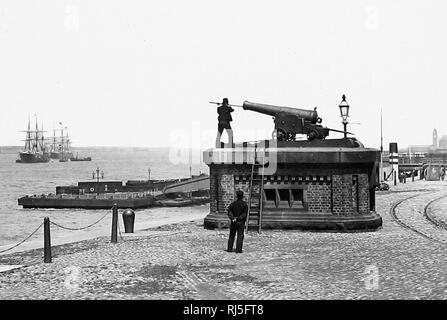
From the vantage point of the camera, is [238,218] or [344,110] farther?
[344,110]

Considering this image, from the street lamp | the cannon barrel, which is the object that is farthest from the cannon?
the street lamp

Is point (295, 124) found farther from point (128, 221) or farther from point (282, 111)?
point (128, 221)

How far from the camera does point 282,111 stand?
20.3 m

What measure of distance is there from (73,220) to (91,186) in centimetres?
2335

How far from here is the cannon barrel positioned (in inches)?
792

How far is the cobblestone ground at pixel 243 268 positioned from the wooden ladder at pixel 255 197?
2.76ft

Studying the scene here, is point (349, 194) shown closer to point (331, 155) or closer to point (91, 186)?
point (331, 155)

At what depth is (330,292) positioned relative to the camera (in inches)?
407

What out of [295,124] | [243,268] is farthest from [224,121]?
[243,268]

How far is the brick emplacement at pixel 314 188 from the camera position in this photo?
731 inches

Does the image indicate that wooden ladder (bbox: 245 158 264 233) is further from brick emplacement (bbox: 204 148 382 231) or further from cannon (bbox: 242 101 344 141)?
cannon (bbox: 242 101 344 141)

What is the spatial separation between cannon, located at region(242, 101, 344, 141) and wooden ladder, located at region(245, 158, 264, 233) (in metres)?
1.53

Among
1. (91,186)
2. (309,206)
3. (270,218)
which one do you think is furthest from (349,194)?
(91,186)

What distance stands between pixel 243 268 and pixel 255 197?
6999 millimetres
